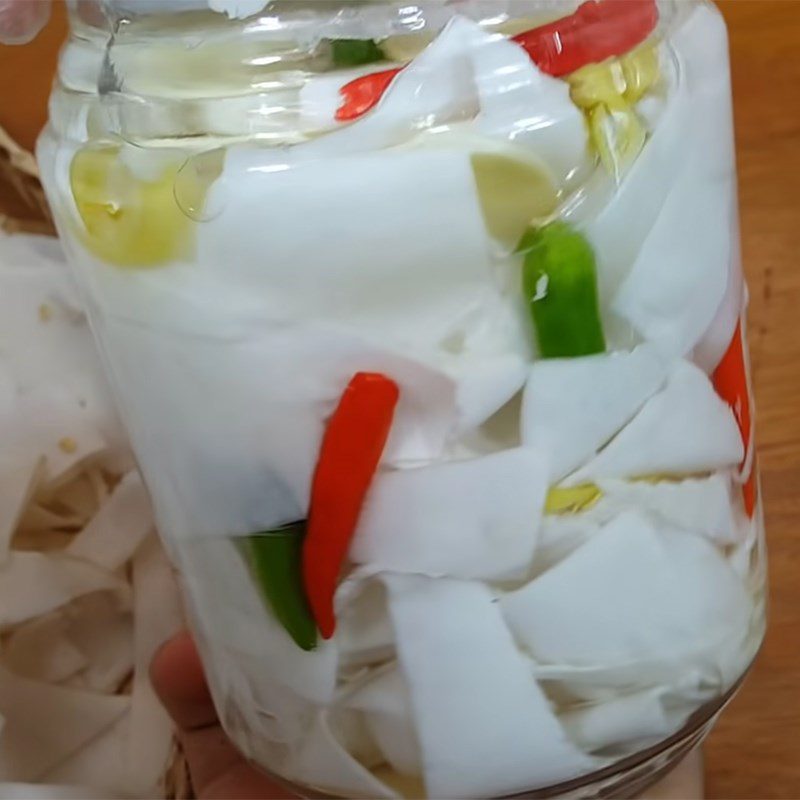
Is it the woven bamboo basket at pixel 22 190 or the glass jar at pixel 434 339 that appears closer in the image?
the glass jar at pixel 434 339

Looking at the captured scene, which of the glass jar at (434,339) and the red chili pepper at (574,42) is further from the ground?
the red chili pepper at (574,42)

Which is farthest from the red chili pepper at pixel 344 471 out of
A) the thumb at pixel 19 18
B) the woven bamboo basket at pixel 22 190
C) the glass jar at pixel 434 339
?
the woven bamboo basket at pixel 22 190

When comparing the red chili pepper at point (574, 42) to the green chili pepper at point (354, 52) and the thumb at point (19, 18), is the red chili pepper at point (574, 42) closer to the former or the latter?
the green chili pepper at point (354, 52)

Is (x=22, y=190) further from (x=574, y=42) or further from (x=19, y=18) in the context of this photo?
(x=574, y=42)

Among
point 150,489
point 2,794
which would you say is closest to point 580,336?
point 150,489

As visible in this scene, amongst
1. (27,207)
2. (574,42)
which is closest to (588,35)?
(574,42)

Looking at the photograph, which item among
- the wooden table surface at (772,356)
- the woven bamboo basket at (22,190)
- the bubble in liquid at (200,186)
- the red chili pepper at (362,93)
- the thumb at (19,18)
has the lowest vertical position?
the wooden table surface at (772,356)

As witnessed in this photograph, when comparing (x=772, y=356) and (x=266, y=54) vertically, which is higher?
(x=266, y=54)
